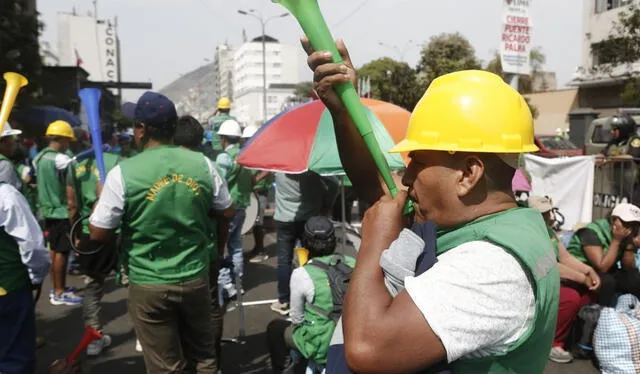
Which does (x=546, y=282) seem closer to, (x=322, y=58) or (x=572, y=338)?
(x=322, y=58)

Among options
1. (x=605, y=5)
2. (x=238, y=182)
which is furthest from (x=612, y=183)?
(x=605, y=5)

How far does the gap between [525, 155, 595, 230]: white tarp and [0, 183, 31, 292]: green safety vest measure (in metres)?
7.27

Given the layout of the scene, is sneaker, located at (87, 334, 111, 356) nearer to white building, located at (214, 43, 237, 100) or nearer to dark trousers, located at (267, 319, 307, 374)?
dark trousers, located at (267, 319, 307, 374)

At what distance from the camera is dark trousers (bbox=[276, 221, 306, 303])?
18.3 ft

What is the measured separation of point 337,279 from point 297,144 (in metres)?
1.62

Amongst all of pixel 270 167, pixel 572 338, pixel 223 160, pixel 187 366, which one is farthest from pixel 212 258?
pixel 572 338

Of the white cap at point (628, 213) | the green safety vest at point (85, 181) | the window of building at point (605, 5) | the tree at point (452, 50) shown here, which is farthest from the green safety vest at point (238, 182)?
the window of building at point (605, 5)

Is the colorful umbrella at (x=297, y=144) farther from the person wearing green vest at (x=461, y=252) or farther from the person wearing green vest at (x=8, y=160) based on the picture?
the person wearing green vest at (x=461, y=252)

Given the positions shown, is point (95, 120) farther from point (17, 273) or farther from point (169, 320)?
point (169, 320)

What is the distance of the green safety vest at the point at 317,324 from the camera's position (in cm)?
318

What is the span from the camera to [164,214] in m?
3.04

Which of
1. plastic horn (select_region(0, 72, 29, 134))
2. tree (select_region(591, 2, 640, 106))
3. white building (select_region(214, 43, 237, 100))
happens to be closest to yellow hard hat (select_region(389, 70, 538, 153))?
plastic horn (select_region(0, 72, 29, 134))

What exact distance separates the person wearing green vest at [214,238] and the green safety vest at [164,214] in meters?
0.34

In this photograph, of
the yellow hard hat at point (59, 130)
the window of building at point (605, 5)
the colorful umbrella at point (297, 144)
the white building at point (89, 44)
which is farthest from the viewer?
the white building at point (89, 44)
